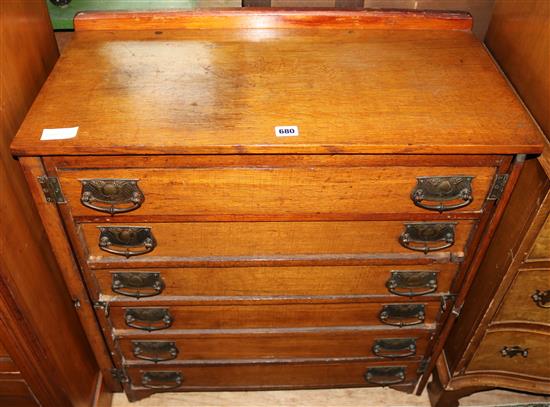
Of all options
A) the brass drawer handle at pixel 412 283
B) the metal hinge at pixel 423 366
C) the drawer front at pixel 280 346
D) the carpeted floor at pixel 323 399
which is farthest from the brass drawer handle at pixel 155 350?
the metal hinge at pixel 423 366

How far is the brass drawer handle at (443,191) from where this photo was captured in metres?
1.27

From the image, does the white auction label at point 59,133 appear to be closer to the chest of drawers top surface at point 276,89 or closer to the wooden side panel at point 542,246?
the chest of drawers top surface at point 276,89

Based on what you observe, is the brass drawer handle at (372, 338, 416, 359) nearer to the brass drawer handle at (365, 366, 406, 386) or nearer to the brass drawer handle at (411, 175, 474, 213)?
the brass drawer handle at (365, 366, 406, 386)

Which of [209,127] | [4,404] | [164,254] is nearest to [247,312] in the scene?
[164,254]

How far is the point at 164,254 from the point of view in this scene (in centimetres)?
144

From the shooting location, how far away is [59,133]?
118 centimetres

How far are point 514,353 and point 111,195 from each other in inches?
50.4

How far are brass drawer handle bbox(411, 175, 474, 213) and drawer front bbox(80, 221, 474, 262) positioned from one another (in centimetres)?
9

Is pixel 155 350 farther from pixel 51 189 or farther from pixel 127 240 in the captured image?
pixel 51 189

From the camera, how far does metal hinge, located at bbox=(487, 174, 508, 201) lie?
128 cm

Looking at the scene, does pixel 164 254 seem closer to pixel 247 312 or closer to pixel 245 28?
pixel 247 312

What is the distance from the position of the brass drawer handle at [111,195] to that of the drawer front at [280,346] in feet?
1.82

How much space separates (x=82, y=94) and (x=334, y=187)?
62 centimetres

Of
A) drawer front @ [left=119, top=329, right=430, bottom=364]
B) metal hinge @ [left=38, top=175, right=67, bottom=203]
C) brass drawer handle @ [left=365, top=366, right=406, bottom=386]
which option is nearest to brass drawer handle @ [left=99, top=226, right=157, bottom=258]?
metal hinge @ [left=38, top=175, right=67, bottom=203]
